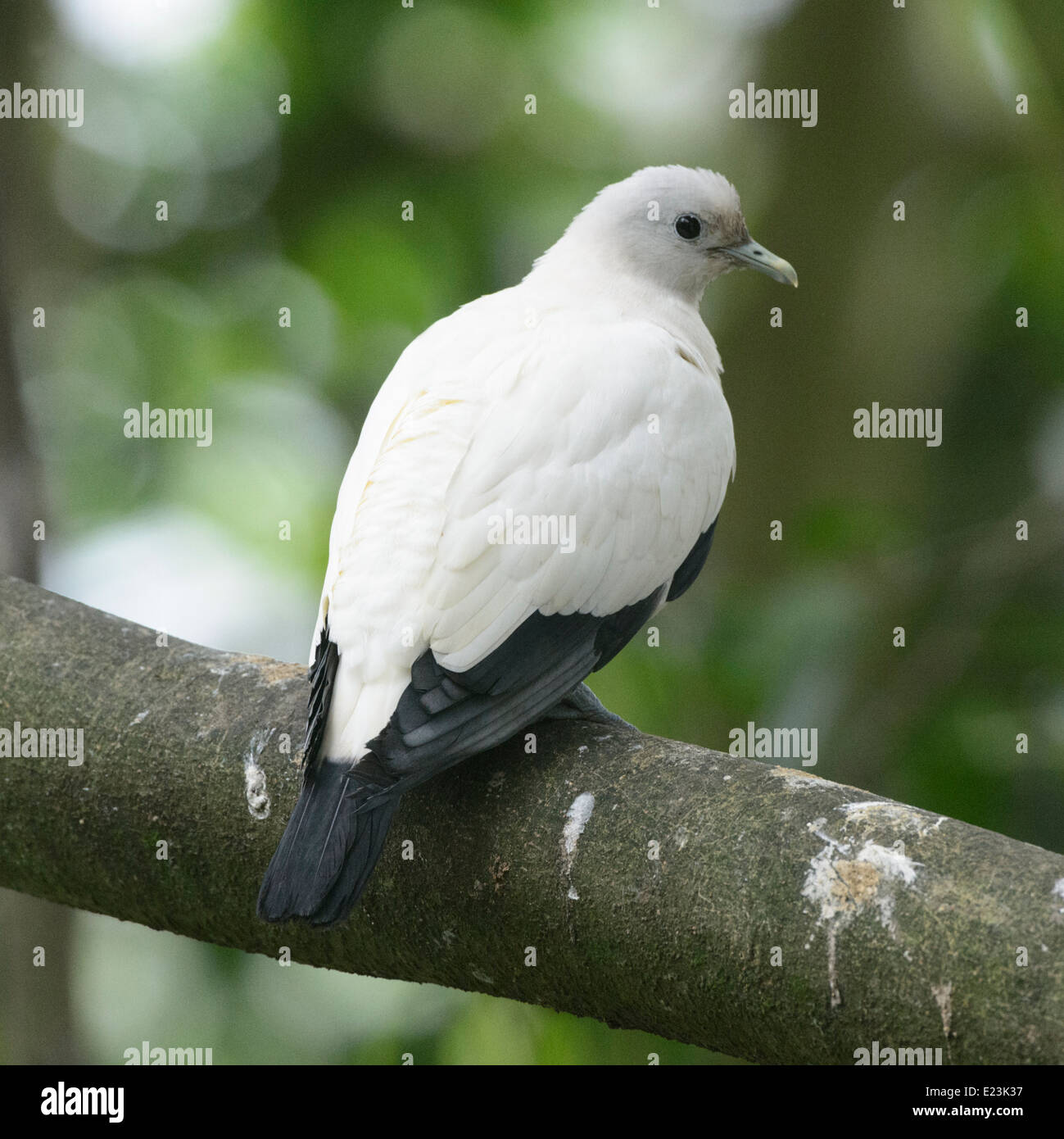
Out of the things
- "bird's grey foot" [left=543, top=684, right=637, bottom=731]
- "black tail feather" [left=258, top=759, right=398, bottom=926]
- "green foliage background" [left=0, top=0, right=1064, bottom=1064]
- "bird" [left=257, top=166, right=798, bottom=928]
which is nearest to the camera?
"black tail feather" [left=258, top=759, right=398, bottom=926]

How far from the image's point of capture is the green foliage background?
418cm

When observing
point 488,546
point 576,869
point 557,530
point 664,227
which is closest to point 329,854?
point 576,869

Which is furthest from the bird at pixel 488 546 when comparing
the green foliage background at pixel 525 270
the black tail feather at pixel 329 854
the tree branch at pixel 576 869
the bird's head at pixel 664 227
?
the green foliage background at pixel 525 270

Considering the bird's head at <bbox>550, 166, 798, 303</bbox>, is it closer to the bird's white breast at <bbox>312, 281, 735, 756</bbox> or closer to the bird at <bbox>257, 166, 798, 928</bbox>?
the bird at <bbox>257, 166, 798, 928</bbox>

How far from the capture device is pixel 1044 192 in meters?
4.71

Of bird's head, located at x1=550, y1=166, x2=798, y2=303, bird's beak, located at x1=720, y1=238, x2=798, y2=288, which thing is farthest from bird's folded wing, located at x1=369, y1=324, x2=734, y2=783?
bird's beak, located at x1=720, y1=238, x2=798, y2=288

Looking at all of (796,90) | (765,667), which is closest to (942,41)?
(796,90)

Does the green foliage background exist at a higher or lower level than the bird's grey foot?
higher

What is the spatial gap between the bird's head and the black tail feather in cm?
177

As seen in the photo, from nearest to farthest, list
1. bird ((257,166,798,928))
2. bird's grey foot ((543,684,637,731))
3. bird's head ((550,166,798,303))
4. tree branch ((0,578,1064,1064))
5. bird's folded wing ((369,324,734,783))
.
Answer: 1. tree branch ((0,578,1064,1064))
2. bird ((257,166,798,928))
3. bird's folded wing ((369,324,734,783))
4. bird's grey foot ((543,684,637,731))
5. bird's head ((550,166,798,303))

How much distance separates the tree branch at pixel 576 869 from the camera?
1.86 meters

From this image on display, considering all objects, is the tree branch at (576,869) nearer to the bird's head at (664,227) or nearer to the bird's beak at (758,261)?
the bird's head at (664,227)
